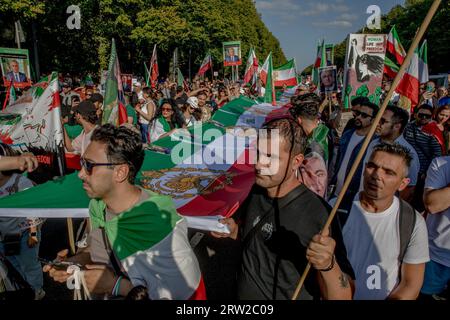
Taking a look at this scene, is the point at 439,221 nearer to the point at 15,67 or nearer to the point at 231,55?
the point at 15,67

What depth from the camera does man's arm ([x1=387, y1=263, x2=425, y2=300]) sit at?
7.16 ft

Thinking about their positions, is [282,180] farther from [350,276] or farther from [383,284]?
[383,284]

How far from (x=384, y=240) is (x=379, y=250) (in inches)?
2.7

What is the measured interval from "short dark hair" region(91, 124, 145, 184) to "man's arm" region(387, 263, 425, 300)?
178cm

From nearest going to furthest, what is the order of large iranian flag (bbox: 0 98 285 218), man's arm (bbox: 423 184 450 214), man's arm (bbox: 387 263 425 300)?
1. man's arm (bbox: 387 263 425 300)
2. man's arm (bbox: 423 184 450 214)
3. large iranian flag (bbox: 0 98 285 218)

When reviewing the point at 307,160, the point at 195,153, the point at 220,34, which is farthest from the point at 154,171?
the point at 220,34

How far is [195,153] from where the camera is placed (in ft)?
18.8

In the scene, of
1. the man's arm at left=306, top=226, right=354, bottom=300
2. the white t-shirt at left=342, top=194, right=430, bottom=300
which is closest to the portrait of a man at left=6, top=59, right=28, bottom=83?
the white t-shirt at left=342, top=194, right=430, bottom=300

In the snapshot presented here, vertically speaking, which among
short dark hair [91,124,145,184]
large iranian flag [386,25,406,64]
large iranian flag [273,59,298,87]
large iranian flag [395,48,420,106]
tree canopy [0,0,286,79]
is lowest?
short dark hair [91,124,145,184]

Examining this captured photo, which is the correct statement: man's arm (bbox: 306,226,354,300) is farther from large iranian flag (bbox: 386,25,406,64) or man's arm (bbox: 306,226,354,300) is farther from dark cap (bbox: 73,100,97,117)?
large iranian flag (bbox: 386,25,406,64)

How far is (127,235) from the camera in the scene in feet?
7.19

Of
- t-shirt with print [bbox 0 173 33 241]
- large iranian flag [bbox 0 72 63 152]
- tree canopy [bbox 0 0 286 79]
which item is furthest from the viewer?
tree canopy [bbox 0 0 286 79]

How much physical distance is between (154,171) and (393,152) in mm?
3097

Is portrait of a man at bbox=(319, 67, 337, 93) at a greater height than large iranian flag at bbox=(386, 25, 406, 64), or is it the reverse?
large iranian flag at bbox=(386, 25, 406, 64)
